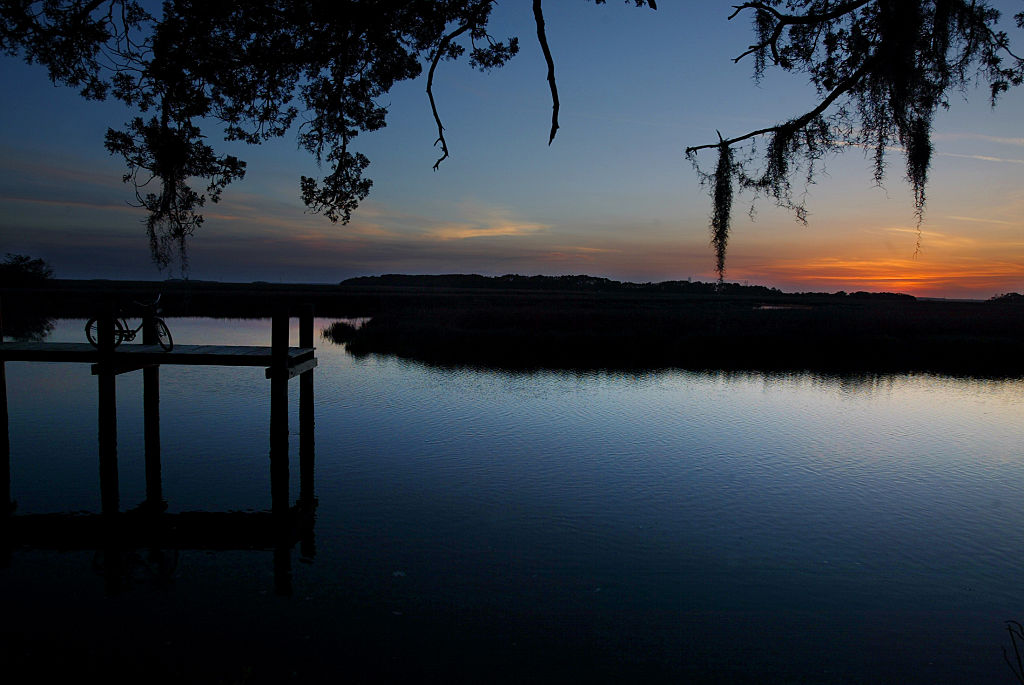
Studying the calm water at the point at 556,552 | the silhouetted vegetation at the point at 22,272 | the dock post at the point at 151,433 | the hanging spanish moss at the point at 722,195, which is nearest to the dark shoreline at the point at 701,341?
the calm water at the point at 556,552

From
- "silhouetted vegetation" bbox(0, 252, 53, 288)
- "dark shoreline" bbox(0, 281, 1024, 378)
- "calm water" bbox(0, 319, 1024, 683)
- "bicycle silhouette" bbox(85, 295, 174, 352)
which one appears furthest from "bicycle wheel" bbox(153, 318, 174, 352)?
"silhouetted vegetation" bbox(0, 252, 53, 288)

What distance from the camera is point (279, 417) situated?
10516mm

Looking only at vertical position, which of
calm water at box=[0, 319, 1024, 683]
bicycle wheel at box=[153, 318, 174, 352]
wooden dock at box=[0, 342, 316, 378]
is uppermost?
bicycle wheel at box=[153, 318, 174, 352]

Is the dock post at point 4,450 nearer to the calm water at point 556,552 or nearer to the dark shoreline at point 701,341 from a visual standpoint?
the calm water at point 556,552

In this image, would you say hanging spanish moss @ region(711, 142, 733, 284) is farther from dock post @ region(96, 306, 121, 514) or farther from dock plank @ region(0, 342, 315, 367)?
dock post @ region(96, 306, 121, 514)

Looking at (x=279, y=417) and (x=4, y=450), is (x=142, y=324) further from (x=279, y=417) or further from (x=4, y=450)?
(x=279, y=417)

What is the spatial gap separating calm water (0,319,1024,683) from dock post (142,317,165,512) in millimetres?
285

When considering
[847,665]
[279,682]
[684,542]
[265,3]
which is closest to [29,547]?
[279,682]

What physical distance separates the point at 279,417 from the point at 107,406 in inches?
98.1

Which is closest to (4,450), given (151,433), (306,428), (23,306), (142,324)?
(151,433)

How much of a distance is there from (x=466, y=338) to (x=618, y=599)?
86.9ft

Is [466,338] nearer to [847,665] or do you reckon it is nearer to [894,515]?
[894,515]

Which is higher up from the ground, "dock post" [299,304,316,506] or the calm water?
"dock post" [299,304,316,506]

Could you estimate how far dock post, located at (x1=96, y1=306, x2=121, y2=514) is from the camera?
402 inches
